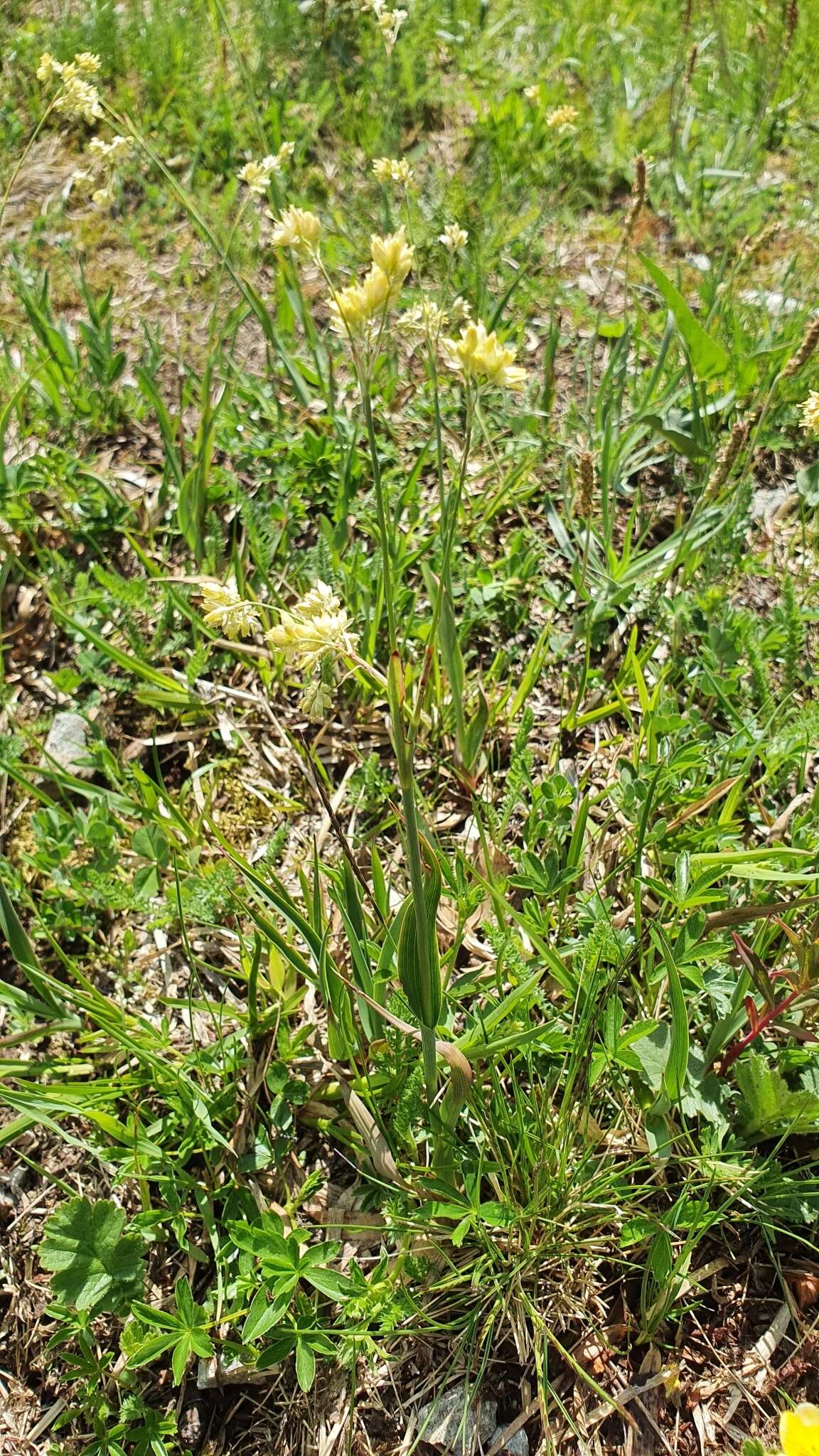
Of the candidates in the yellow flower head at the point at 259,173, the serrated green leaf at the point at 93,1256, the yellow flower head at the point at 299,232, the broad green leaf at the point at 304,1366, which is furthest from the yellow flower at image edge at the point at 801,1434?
the yellow flower head at the point at 259,173

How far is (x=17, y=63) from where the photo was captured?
137 inches

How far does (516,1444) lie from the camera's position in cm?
131

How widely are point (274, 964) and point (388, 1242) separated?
A: 47cm

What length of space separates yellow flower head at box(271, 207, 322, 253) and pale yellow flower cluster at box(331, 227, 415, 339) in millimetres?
177

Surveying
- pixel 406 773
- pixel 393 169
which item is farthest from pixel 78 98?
pixel 406 773

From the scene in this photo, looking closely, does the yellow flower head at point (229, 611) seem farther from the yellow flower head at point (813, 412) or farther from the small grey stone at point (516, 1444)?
the small grey stone at point (516, 1444)

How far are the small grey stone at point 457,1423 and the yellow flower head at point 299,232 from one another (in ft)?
5.15

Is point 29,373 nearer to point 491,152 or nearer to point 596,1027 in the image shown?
point 491,152

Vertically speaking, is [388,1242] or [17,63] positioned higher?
[17,63]

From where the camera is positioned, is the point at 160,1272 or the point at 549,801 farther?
the point at 549,801

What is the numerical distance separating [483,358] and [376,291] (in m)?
0.20

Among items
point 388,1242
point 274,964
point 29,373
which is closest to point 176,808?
point 274,964

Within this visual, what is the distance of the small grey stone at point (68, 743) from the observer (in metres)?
2.05

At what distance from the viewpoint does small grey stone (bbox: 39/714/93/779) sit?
2.05 metres
